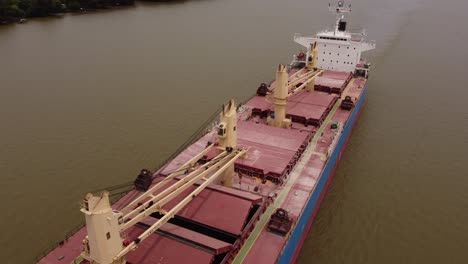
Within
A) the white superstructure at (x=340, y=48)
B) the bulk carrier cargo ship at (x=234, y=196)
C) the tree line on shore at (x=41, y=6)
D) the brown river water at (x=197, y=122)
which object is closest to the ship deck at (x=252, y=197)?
the bulk carrier cargo ship at (x=234, y=196)

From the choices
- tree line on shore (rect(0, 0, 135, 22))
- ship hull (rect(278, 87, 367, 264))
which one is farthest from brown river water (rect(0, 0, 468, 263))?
tree line on shore (rect(0, 0, 135, 22))

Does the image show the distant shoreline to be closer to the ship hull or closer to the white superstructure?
the white superstructure

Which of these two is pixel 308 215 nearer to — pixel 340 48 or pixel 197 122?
pixel 197 122

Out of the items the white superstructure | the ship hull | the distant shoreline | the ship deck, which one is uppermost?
the distant shoreline

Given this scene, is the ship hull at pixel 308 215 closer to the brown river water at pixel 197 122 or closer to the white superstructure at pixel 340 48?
the brown river water at pixel 197 122

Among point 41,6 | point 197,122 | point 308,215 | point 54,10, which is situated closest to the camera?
point 308,215

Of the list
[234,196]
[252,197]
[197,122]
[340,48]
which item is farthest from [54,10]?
[252,197]
